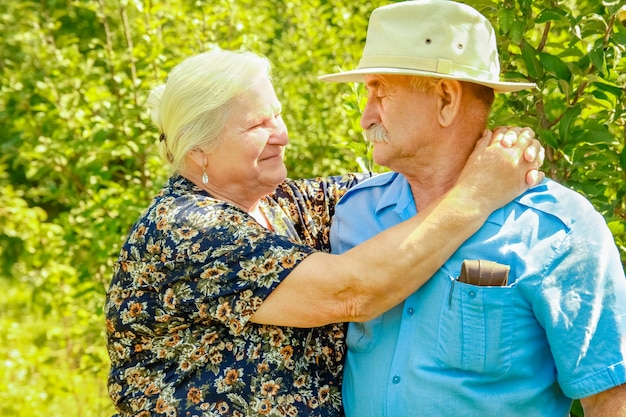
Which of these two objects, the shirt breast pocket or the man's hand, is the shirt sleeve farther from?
the man's hand

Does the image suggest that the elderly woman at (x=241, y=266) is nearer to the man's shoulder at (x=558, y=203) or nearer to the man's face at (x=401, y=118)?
the man's shoulder at (x=558, y=203)

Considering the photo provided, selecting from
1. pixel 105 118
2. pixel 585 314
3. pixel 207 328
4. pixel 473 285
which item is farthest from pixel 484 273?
pixel 105 118

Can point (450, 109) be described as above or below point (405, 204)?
above

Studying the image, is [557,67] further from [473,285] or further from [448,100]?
[473,285]

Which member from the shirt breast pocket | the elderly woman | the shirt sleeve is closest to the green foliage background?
the elderly woman

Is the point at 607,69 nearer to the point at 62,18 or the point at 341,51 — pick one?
the point at 341,51

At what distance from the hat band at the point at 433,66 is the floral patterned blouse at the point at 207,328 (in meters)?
0.58

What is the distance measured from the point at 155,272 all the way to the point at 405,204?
2.58 feet

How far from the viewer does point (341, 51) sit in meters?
4.97

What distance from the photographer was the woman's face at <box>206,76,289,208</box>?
265 cm

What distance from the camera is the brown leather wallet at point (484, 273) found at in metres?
2.20

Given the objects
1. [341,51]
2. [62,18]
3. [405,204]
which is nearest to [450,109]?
[405,204]

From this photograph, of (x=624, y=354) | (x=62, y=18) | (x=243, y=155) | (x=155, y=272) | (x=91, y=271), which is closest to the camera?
(x=624, y=354)

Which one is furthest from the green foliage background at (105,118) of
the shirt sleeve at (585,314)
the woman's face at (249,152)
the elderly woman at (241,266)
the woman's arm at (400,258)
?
the shirt sleeve at (585,314)
